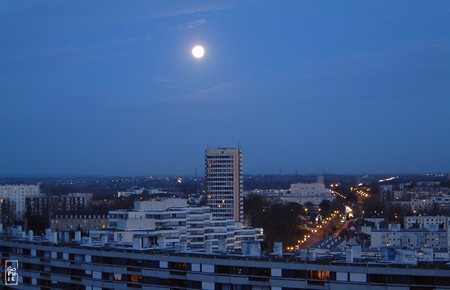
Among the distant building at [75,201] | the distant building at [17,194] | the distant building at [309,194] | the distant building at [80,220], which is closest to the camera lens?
the distant building at [80,220]

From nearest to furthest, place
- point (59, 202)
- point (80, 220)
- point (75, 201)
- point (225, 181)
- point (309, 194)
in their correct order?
point (80, 220) < point (225, 181) < point (59, 202) < point (75, 201) < point (309, 194)

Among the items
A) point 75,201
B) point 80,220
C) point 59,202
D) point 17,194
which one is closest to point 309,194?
point 75,201

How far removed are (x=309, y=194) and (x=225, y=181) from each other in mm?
39716

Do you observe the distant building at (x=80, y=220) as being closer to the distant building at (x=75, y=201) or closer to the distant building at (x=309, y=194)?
the distant building at (x=75, y=201)

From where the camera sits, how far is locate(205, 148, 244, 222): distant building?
2066 inches

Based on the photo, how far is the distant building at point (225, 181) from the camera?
52.5 m

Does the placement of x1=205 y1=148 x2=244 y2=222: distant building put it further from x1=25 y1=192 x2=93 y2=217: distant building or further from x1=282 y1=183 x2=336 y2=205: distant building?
x1=282 y1=183 x2=336 y2=205: distant building

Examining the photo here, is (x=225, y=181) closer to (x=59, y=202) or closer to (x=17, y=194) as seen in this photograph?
(x=59, y=202)

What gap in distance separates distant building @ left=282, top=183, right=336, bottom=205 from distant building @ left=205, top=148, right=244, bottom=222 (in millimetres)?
30408

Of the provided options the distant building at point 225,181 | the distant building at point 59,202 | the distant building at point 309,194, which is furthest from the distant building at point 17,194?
the distant building at point 309,194

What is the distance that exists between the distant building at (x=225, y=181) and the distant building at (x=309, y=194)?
30.4 m

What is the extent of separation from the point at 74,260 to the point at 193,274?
343cm

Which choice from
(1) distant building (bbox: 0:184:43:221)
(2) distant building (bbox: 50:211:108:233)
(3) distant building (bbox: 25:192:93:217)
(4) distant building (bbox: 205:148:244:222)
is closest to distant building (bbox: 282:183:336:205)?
(3) distant building (bbox: 25:192:93:217)

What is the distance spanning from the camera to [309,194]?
92062 mm
